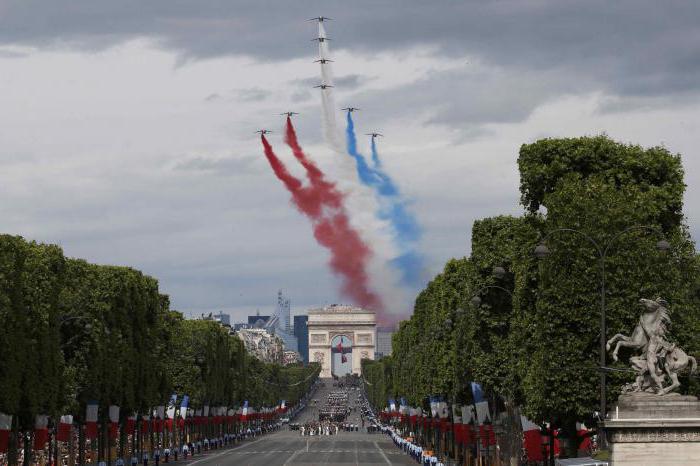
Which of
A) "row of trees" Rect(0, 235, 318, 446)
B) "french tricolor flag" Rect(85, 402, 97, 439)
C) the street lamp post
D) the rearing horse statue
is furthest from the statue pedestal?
"french tricolor flag" Rect(85, 402, 97, 439)

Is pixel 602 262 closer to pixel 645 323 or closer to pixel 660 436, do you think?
pixel 645 323

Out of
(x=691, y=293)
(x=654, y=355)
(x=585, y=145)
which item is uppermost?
(x=585, y=145)

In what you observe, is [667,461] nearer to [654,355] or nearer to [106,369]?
[654,355]

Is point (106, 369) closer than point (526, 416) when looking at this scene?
No

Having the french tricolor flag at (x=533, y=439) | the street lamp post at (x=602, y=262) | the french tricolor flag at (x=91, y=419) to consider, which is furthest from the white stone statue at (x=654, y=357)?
the french tricolor flag at (x=91, y=419)

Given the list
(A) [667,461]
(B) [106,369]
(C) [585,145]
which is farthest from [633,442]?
(B) [106,369]

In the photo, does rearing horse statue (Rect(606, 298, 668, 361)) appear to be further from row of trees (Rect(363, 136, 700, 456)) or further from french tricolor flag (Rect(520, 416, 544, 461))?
french tricolor flag (Rect(520, 416, 544, 461))
